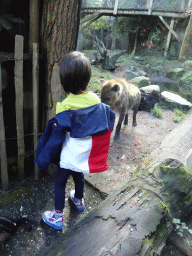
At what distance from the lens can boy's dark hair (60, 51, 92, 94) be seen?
5.17ft

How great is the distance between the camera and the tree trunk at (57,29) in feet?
6.81

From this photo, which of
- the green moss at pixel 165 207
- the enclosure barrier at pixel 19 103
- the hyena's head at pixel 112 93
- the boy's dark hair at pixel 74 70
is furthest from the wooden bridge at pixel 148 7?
the green moss at pixel 165 207

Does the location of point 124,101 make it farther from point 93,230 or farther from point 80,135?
point 93,230

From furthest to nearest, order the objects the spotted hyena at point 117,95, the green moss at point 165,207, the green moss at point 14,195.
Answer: the spotted hyena at point 117,95
the green moss at point 14,195
the green moss at point 165,207

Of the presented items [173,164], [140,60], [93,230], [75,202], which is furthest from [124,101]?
[140,60]

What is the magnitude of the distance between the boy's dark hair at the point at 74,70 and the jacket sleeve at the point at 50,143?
342 mm

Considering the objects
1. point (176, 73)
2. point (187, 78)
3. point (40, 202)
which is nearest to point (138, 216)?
point (40, 202)

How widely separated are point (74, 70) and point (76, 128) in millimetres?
462

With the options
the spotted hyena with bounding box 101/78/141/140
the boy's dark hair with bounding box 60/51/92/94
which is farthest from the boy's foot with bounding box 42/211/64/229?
the spotted hyena with bounding box 101/78/141/140

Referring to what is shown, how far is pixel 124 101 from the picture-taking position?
13.9 ft

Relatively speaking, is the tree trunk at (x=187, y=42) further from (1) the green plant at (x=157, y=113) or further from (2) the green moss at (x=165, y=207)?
(2) the green moss at (x=165, y=207)

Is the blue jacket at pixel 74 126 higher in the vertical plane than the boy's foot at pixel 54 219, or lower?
higher

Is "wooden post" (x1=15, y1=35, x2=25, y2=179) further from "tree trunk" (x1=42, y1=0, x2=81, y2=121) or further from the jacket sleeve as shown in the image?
the jacket sleeve

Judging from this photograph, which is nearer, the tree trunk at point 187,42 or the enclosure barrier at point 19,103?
the enclosure barrier at point 19,103
